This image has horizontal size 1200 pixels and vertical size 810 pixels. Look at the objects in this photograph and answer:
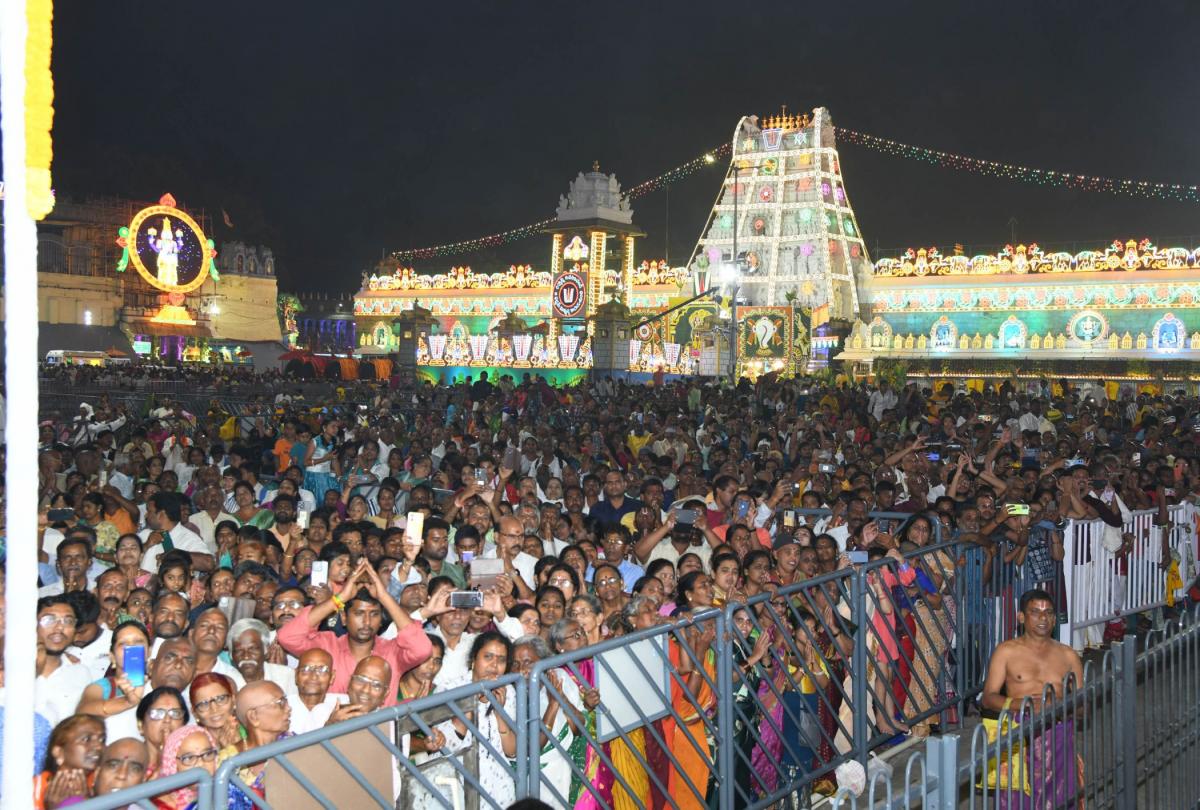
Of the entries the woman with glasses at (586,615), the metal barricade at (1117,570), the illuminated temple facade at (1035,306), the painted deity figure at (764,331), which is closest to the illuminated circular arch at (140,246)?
the painted deity figure at (764,331)

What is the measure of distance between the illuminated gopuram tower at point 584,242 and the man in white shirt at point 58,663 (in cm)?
3782

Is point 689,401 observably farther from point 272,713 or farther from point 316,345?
point 316,345

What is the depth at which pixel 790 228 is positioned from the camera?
56.7 meters

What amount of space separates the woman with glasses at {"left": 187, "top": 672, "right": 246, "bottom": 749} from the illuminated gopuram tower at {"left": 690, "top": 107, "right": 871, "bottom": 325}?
5086 centimetres

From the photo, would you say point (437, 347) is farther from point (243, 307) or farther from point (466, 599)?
point (466, 599)

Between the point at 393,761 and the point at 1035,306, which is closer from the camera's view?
the point at 393,761

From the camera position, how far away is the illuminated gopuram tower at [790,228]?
55.3 meters

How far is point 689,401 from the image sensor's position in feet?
75.9

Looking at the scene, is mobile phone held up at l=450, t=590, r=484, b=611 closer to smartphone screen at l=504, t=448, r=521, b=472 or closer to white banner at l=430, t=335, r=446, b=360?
smartphone screen at l=504, t=448, r=521, b=472

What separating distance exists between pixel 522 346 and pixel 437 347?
351 centimetres

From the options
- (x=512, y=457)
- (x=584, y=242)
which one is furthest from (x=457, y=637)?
(x=584, y=242)

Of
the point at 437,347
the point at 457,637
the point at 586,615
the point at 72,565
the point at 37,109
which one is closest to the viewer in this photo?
the point at 37,109

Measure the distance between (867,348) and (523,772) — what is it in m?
46.4

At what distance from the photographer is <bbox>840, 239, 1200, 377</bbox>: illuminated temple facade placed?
4741 cm
